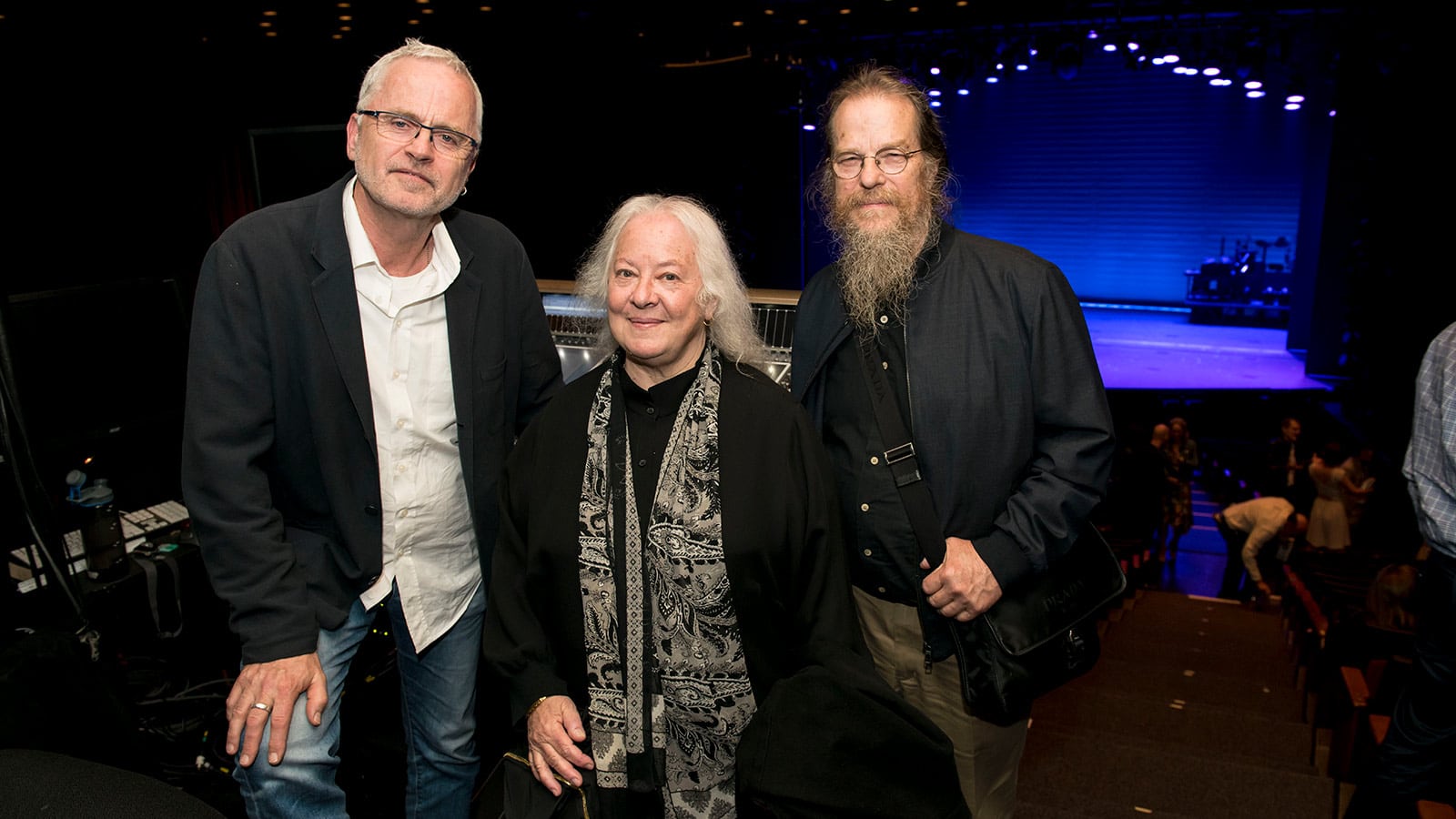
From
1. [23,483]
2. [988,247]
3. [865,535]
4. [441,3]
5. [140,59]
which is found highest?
[441,3]

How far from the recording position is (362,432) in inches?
Answer: 66.3

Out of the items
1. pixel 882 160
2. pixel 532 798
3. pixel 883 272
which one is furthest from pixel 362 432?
pixel 882 160

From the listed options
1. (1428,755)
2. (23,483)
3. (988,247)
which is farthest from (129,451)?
(1428,755)

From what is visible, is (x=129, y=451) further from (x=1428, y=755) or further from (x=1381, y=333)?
(x=1381, y=333)

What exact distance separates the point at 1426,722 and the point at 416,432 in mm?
2869

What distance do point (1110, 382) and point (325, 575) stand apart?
11.7 meters

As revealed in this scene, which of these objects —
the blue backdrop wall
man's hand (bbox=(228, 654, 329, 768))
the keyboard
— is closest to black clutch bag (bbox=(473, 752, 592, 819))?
man's hand (bbox=(228, 654, 329, 768))

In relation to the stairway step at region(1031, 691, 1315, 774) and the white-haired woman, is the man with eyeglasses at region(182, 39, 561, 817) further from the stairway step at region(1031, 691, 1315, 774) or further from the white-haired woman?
the stairway step at region(1031, 691, 1315, 774)

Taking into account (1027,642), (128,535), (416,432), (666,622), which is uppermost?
(416,432)

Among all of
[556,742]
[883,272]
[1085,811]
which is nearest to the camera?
[556,742]

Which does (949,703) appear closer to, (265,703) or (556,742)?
(556,742)

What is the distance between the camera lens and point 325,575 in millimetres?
1669

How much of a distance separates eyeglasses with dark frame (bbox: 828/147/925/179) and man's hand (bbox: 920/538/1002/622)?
0.80 meters

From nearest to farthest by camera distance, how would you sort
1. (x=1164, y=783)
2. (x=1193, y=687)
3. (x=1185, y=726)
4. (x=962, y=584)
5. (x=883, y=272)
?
(x=962, y=584) → (x=883, y=272) → (x=1164, y=783) → (x=1185, y=726) → (x=1193, y=687)
